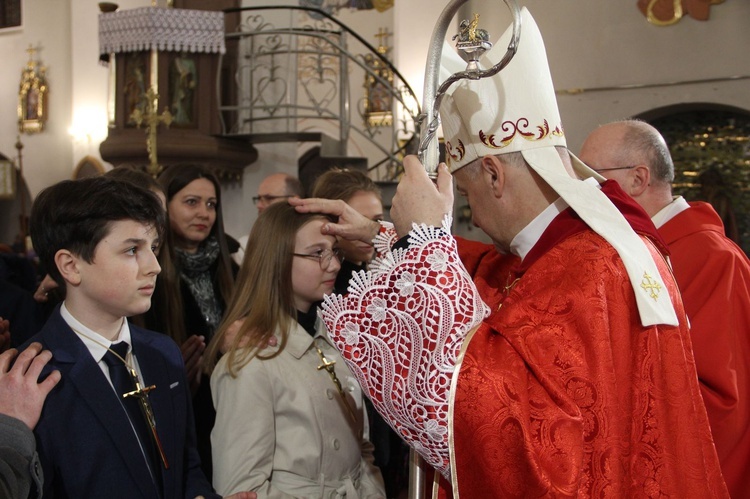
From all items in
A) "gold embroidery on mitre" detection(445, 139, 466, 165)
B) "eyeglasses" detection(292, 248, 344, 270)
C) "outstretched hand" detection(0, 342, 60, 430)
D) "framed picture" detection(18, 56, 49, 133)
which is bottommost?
"outstretched hand" detection(0, 342, 60, 430)

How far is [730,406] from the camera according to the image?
262 cm

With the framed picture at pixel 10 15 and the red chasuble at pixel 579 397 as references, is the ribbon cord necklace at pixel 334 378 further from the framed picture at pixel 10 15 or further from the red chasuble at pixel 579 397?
the framed picture at pixel 10 15

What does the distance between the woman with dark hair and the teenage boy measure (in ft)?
2.46

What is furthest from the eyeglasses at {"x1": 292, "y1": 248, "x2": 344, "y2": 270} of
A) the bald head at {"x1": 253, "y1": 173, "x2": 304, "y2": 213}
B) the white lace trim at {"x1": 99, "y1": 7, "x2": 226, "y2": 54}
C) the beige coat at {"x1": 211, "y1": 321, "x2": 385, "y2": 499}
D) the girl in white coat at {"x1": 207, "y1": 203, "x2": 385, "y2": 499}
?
the white lace trim at {"x1": 99, "y1": 7, "x2": 226, "y2": 54}

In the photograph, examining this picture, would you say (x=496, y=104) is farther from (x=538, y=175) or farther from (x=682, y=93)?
(x=682, y=93)

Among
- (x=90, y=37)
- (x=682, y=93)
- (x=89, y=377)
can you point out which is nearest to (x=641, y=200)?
(x=89, y=377)

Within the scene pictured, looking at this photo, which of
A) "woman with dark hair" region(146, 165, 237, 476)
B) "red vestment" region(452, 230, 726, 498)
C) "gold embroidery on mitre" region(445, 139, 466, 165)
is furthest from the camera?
"woman with dark hair" region(146, 165, 237, 476)

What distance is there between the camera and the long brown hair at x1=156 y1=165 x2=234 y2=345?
3.14 m

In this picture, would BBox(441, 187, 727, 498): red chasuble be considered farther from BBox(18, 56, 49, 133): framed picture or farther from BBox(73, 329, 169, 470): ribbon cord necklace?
BBox(18, 56, 49, 133): framed picture

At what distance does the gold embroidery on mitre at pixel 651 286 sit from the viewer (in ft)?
6.01

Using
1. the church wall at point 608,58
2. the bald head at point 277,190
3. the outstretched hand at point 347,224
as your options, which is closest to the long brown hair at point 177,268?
the outstretched hand at point 347,224

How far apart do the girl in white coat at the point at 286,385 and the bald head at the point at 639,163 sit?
1.38 meters

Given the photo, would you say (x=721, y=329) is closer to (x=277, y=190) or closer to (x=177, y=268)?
(x=177, y=268)

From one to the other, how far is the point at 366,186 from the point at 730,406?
1.83m
